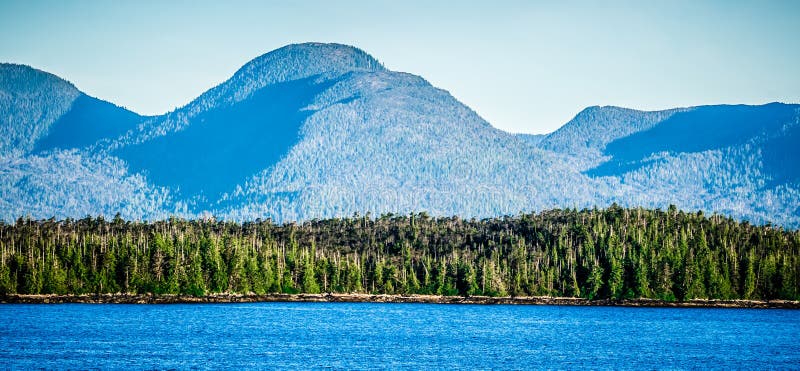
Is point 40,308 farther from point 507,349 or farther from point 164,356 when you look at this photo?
point 507,349

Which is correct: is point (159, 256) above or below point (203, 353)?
above

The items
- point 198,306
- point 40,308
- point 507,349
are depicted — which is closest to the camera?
point 507,349

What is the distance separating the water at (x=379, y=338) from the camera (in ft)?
341

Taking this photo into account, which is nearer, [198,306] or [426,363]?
[426,363]

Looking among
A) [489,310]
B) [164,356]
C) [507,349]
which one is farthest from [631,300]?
[164,356]

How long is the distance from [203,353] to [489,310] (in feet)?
284

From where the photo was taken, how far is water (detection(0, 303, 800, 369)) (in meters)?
104

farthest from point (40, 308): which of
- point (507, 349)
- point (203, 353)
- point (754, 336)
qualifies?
point (754, 336)

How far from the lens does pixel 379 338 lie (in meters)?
127

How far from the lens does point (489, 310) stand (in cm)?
18675

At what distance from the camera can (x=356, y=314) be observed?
169 meters

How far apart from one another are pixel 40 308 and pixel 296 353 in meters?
66.3

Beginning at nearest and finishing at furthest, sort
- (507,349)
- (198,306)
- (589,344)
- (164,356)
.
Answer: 1. (164,356)
2. (507,349)
3. (589,344)
4. (198,306)

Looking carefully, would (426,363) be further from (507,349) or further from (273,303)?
(273,303)
